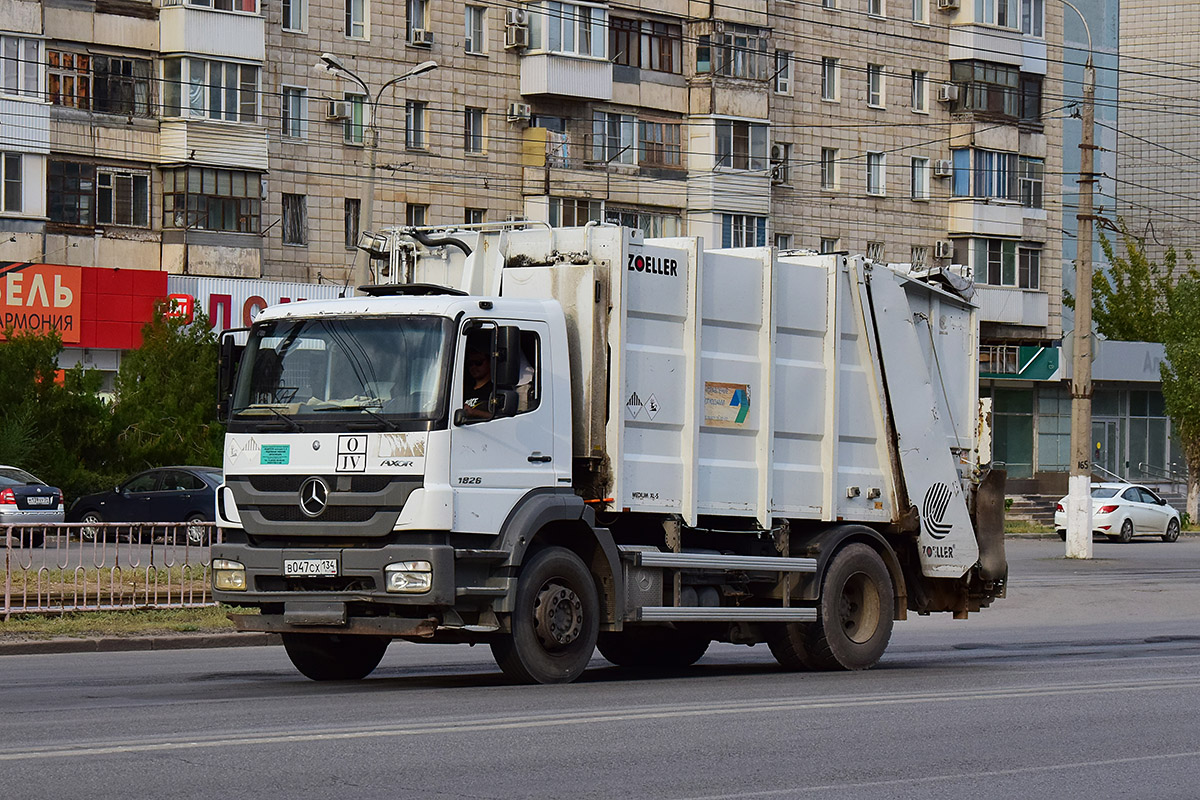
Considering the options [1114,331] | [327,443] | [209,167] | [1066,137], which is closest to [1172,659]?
[327,443]

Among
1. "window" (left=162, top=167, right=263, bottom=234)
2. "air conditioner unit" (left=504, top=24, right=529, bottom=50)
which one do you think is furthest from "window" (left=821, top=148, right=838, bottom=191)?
"window" (left=162, top=167, right=263, bottom=234)

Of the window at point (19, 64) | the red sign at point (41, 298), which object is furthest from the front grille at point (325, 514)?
the window at point (19, 64)

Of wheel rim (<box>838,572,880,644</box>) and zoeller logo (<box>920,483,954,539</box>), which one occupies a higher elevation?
zoeller logo (<box>920,483,954,539</box>)

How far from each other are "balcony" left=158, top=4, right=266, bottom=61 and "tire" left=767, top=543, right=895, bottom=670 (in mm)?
34088

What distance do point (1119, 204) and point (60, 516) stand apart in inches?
2259

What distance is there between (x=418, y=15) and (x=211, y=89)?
23.3ft

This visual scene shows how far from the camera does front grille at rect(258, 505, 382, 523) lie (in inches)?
508

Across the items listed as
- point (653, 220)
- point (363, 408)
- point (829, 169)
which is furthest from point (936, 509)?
point (829, 169)

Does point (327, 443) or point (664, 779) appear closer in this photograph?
point (664, 779)

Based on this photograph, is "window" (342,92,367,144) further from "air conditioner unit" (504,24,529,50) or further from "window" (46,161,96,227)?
"window" (46,161,96,227)

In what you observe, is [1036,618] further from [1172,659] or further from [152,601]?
[152,601]

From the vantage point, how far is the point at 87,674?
14.9m

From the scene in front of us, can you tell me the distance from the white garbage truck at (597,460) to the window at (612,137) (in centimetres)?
3799

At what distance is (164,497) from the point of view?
35500 mm
